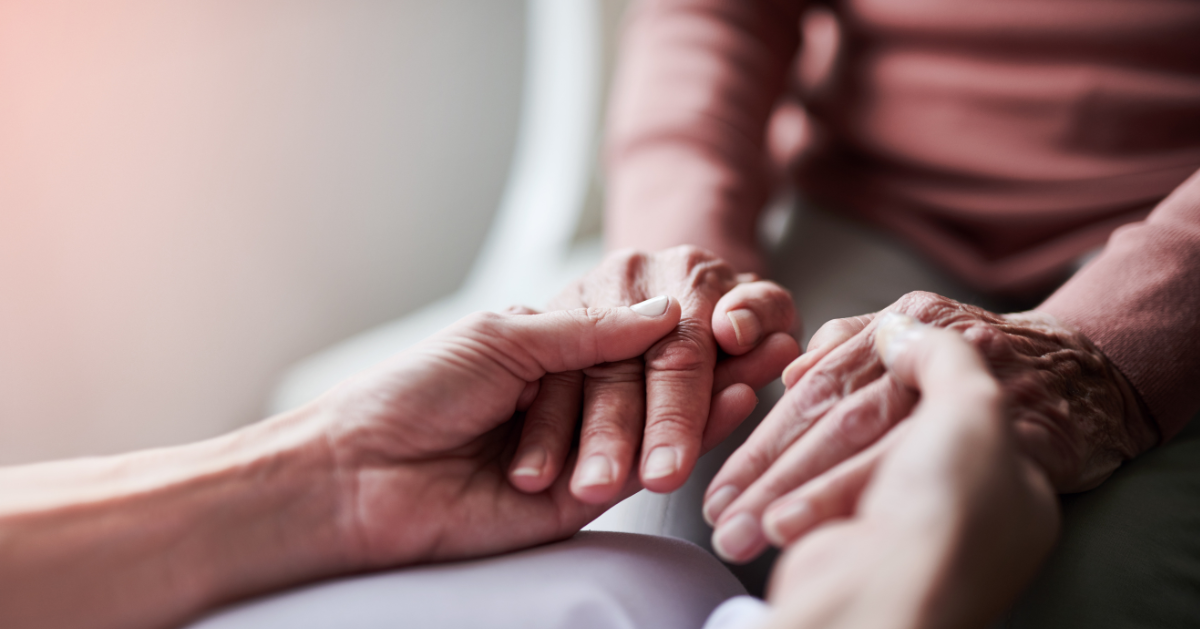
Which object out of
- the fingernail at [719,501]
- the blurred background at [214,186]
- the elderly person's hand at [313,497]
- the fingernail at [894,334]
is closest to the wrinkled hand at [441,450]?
the elderly person's hand at [313,497]

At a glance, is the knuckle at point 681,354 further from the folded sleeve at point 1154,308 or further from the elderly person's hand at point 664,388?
the folded sleeve at point 1154,308

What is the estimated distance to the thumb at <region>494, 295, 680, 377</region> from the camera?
58cm

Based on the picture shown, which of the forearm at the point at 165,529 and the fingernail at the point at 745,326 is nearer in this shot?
the forearm at the point at 165,529

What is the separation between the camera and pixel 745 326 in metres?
0.63

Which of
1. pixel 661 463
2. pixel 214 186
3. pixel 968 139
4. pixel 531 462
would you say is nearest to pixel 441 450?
pixel 531 462

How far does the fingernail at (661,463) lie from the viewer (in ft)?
1.69

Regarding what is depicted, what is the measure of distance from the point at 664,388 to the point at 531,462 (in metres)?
0.13

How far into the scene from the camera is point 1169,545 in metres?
0.51

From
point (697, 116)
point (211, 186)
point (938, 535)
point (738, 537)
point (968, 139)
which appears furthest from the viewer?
point (211, 186)

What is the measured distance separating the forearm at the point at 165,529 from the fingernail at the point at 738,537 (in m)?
0.30

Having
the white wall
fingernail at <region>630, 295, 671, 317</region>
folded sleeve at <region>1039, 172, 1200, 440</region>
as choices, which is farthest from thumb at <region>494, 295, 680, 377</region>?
the white wall

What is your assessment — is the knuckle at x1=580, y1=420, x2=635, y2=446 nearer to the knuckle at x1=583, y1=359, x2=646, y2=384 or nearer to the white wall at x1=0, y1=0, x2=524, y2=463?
the knuckle at x1=583, y1=359, x2=646, y2=384

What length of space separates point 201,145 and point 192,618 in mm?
1004

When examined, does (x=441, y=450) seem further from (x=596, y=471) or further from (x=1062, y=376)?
(x=1062, y=376)
